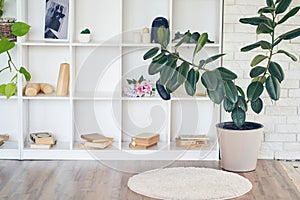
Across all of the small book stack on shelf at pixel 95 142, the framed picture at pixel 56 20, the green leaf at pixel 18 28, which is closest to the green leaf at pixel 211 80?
the small book stack on shelf at pixel 95 142

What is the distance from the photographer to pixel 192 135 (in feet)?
14.1

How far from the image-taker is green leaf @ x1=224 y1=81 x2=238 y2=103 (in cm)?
361

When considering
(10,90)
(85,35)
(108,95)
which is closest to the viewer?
(10,90)

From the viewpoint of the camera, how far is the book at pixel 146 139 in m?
4.11

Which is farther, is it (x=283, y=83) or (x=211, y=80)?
(x=283, y=83)

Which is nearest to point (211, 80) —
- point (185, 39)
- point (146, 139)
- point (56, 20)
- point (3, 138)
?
point (185, 39)

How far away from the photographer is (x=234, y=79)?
369cm

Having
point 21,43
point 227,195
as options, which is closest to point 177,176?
point 227,195

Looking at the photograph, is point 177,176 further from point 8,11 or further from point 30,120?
point 8,11

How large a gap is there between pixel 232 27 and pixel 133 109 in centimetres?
105

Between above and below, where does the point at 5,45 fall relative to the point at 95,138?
above

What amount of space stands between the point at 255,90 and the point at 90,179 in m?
1.29

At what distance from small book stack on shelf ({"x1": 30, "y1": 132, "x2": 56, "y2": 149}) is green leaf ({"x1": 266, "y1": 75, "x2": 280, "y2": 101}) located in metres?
1.73

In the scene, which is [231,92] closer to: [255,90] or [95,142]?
[255,90]
